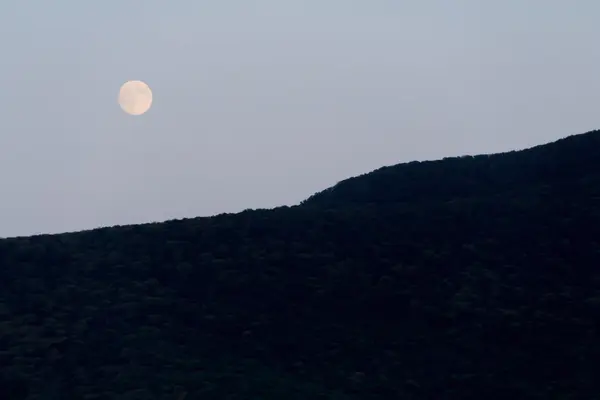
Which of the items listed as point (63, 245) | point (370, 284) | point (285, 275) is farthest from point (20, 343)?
A: point (370, 284)

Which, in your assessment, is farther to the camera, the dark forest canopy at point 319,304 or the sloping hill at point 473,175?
the sloping hill at point 473,175

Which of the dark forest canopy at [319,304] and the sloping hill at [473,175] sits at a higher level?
the sloping hill at [473,175]

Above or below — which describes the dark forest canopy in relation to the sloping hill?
below

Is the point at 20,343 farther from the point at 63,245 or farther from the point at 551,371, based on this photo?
the point at 551,371

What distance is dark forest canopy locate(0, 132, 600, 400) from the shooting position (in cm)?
1370

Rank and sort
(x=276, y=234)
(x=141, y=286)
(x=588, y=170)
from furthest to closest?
1. (x=588, y=170)
2. (x=276, y=234)
3. (x=141, y=286)

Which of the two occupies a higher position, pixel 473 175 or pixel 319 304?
pixel 473 175

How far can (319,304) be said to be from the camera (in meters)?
16.5

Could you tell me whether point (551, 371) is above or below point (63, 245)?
below

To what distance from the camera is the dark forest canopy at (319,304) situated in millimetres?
13695

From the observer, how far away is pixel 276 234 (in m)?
19.4

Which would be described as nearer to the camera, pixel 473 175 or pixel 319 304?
pixel 319 304

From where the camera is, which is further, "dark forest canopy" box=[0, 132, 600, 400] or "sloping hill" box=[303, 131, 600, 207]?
"sloping hill" box=[303, 131, 600, 207]

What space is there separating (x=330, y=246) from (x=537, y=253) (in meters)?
5.19
